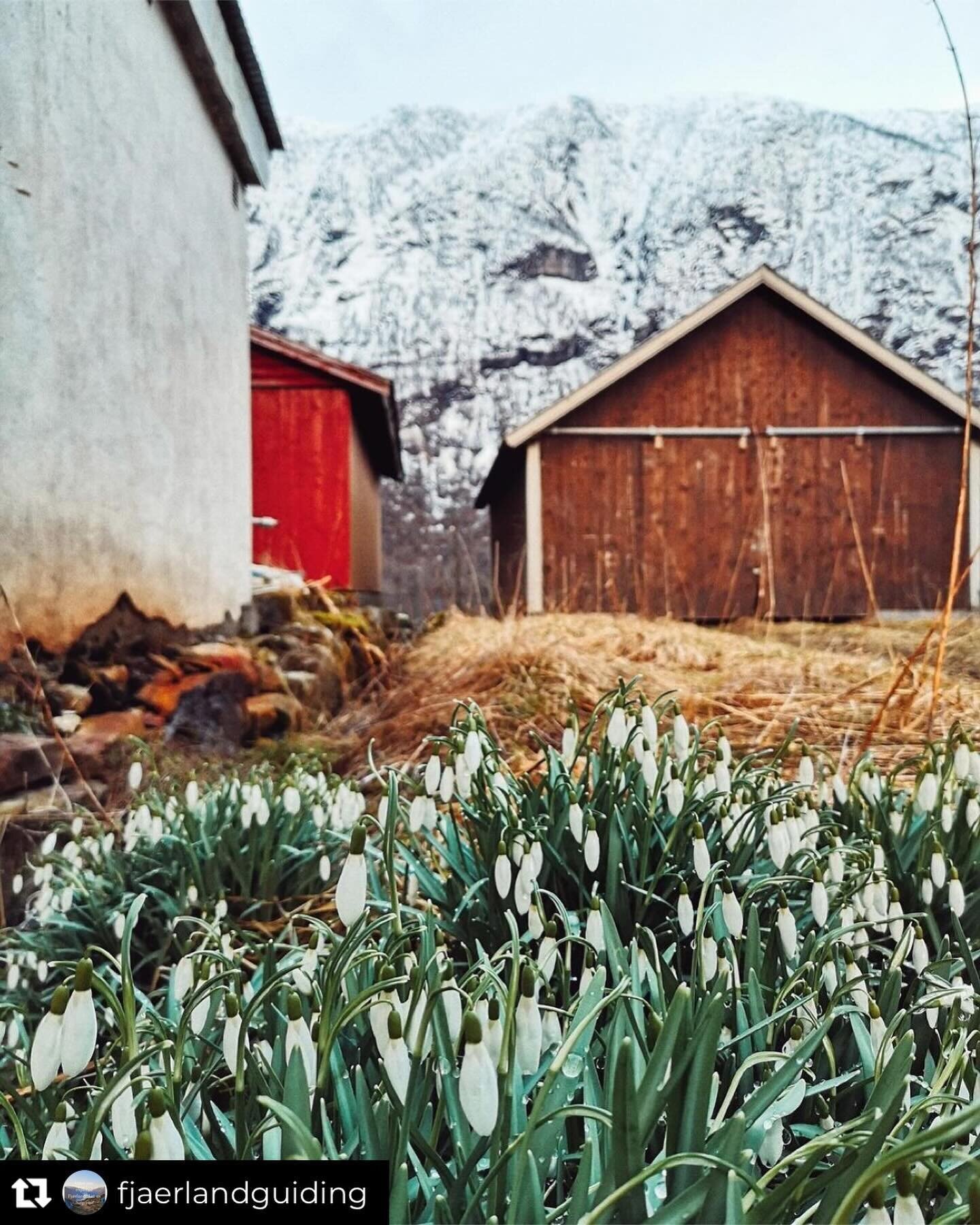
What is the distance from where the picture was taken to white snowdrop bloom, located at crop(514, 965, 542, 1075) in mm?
691

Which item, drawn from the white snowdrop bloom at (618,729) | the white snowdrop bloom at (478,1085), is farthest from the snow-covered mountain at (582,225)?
the white snowdrop bloom at (478,1085)

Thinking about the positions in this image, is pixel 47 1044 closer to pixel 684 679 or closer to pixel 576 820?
pixel 576 820

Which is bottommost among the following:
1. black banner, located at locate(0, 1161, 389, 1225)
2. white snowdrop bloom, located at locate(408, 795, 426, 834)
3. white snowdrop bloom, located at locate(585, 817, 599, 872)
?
black banner, located at locate(0, 1161, 389, 1225)

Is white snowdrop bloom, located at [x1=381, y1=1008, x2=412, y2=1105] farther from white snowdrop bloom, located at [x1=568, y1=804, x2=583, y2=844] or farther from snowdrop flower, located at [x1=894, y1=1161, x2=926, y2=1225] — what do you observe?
white snowdrop bloom, located at [x1=568, y1=804, x2=583, y2=844]

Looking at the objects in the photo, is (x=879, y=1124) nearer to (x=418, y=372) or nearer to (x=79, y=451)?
(x=79, y=451)

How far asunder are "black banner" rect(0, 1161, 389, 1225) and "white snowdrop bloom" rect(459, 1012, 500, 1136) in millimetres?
214

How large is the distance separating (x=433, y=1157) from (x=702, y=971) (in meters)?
0.40

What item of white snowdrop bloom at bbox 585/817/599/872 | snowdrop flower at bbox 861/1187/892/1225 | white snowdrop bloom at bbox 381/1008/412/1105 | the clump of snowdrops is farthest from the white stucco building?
snowdrop flower at bbox 861/1187/892/1225

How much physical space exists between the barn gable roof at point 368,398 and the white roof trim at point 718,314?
64cm

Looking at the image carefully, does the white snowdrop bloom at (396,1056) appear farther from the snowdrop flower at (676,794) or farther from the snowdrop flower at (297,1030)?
the snowdrop flower at (676,794)

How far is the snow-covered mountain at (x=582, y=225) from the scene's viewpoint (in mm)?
2182

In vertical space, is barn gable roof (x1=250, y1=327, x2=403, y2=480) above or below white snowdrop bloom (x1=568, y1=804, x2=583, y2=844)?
above

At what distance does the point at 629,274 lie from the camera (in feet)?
9.25

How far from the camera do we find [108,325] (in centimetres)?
173
